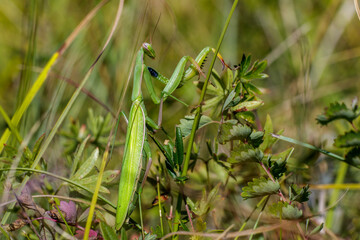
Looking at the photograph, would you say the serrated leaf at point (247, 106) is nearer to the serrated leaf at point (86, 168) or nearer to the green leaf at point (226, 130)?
the green leaf at point (226, 130)

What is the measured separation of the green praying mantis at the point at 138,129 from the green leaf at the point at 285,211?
430mm

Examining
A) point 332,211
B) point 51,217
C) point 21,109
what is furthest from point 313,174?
point 21,109

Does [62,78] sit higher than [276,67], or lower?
lower

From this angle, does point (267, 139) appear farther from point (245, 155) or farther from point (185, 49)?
point (185, 49)

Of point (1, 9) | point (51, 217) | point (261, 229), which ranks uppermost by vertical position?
point (1, 9)

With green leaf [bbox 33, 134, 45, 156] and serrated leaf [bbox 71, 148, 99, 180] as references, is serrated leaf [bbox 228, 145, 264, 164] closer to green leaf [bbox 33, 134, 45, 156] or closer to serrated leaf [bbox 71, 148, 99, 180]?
serrated leaf [bbox 71, 148, 99, 180]

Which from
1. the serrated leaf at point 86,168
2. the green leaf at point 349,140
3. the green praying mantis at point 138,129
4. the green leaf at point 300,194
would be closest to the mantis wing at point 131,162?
the green praying mantis at point 138,129

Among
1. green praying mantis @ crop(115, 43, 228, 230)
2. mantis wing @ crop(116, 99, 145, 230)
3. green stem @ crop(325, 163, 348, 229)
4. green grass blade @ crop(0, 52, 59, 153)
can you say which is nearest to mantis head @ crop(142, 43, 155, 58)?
green praying mantis @ crop(115, 43, 228, 230)

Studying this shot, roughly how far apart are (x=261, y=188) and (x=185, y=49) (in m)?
1.55

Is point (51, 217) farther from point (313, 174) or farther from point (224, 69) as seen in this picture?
point (313, 174)

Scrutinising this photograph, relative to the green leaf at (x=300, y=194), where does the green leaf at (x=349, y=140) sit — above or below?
above

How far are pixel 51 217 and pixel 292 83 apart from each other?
62.1 inches

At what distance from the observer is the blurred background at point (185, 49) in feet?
6.27

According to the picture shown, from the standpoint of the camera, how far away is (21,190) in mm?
1221
